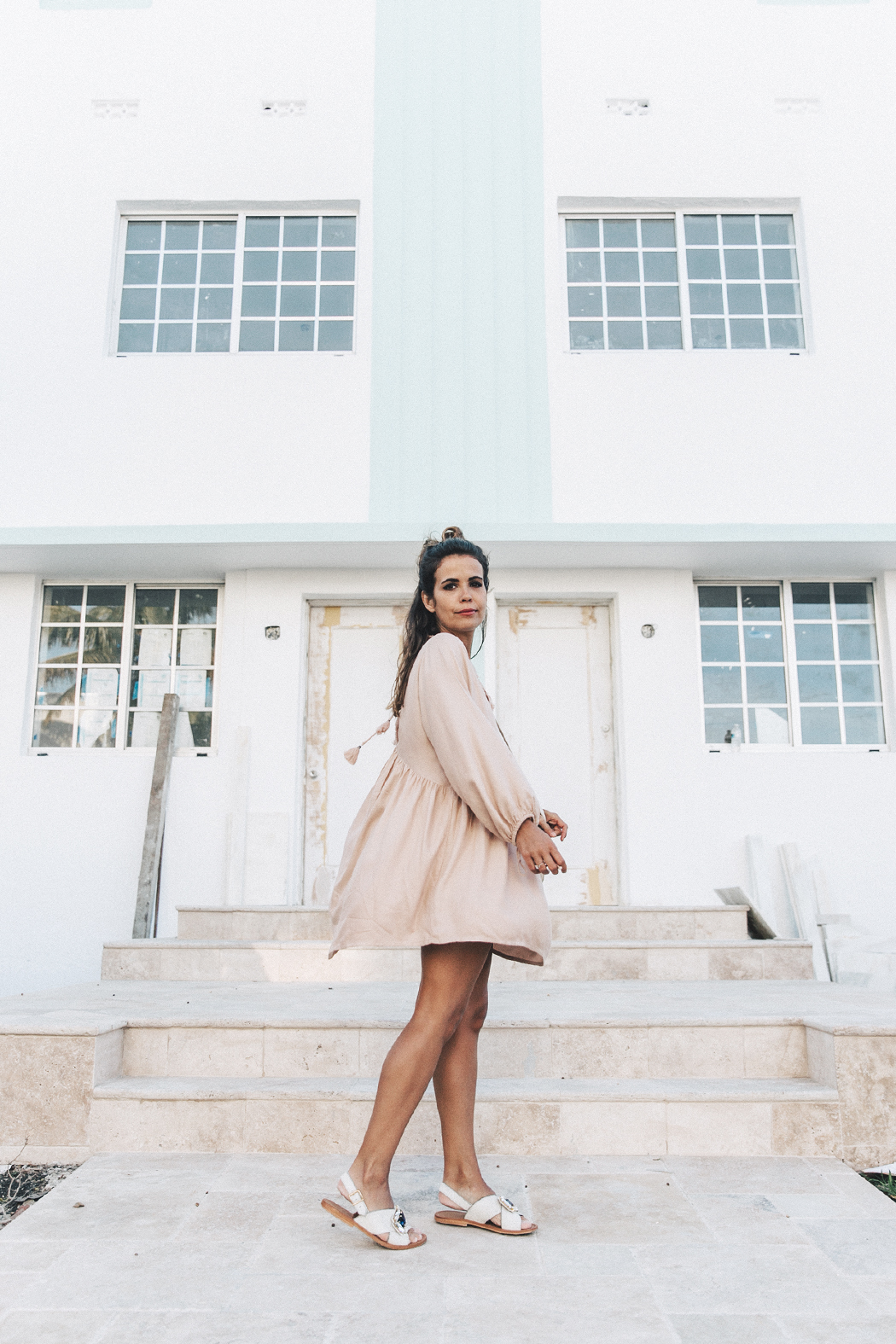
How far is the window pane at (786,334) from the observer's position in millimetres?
6656

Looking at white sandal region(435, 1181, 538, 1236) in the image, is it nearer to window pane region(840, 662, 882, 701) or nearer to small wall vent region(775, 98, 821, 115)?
window pane region(840, 662, 882, 701)

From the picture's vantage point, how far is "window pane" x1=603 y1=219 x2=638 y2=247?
6.86 metres

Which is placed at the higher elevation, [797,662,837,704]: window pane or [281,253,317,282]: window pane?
[281,253,317,282]: window pane

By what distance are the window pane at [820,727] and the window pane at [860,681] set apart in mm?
178

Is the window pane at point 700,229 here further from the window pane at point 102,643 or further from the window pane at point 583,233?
the window pane at point 102,643

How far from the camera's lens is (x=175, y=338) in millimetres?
6734

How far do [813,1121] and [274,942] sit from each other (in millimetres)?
2684

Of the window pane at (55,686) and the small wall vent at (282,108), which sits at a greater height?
the small wall vent at (282,108)

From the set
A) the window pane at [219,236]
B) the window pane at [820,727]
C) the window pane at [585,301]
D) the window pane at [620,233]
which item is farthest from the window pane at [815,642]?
the window pane at [219,236]

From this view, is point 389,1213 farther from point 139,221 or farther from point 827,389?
point 139,221

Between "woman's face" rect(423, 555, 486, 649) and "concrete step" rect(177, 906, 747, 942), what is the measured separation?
3043 mm

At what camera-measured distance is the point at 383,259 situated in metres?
6.63

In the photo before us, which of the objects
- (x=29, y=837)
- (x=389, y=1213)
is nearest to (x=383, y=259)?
(x=29, y=837)

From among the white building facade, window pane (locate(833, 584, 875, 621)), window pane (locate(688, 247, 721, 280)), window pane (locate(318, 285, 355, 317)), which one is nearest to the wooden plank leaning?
the white building facade
